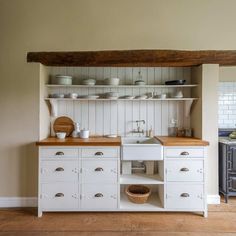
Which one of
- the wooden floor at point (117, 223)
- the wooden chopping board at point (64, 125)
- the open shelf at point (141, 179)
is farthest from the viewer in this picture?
the wooden chopping board at point (64, 125)

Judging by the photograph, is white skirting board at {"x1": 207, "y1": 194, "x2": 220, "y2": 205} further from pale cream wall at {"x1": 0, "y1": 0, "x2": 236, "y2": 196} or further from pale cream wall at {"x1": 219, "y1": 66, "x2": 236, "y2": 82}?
pale cream wall at {"x1": 0, "y1": 0, "x2": 236, "y2": 196}

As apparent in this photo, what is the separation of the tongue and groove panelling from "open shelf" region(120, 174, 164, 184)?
2.12 ft

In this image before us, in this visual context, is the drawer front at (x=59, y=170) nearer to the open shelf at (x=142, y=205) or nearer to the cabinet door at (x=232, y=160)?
the open shelf at (x=142, y=205)

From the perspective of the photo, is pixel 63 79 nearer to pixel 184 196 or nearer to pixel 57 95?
pixel 57 95

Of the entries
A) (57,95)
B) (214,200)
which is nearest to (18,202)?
(57,95)

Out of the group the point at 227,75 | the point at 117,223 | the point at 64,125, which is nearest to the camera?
the point at 117,223

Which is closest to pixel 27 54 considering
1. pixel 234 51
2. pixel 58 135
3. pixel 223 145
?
pixel 58 135

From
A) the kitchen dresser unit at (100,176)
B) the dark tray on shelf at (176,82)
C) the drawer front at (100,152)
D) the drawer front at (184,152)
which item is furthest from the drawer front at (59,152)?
the dark tray on shelf at (176,82)

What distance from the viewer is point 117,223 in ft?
8.23

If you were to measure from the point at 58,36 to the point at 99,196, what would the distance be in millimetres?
2147

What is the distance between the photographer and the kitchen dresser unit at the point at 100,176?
8.69 feet

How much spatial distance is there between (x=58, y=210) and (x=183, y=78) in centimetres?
254

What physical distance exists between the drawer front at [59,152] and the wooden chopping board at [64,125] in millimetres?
582

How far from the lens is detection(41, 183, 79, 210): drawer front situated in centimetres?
265
